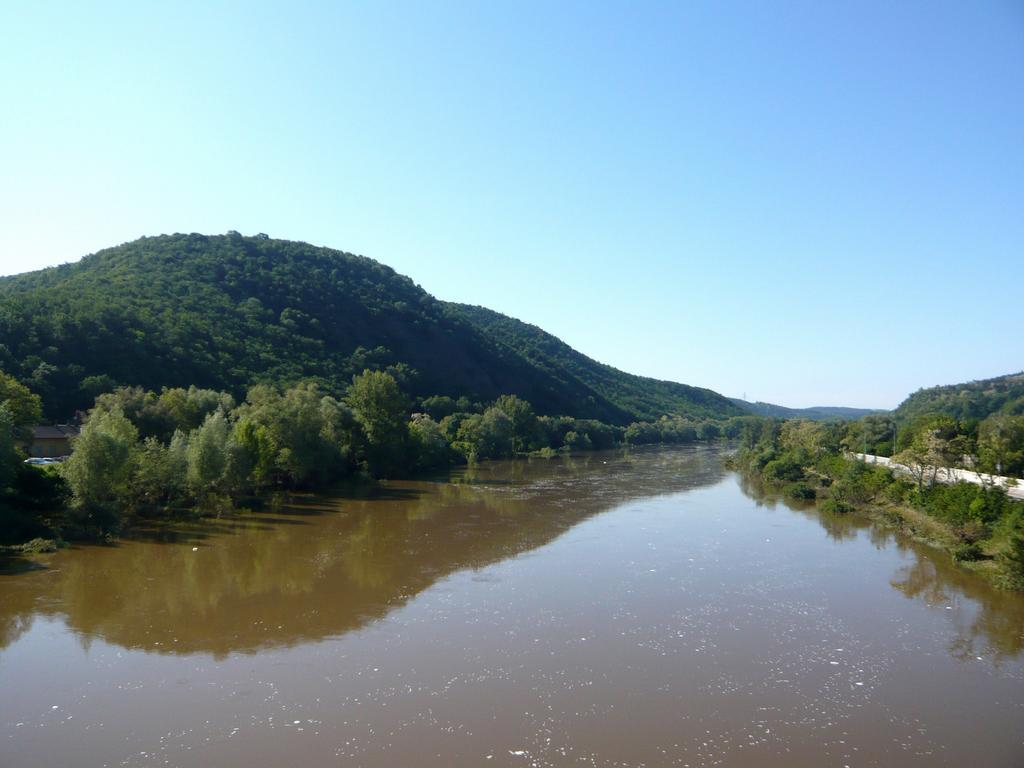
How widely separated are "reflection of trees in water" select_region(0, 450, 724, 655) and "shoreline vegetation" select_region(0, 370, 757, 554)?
2.04 metres

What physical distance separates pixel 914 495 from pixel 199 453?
33451 millimetres

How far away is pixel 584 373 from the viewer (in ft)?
452

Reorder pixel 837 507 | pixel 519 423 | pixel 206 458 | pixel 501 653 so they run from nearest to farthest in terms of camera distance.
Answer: pixel 501 653 → pixel 206 458 → pixel 837 507 → pixel 519 423

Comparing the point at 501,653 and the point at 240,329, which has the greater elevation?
the point at 240,329

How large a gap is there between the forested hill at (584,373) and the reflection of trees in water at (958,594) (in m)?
79.8

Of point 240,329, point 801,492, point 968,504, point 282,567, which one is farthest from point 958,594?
point 240,329

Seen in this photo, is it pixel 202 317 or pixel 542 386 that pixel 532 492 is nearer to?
pixel 202 317

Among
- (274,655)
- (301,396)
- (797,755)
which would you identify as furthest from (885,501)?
(301,396)

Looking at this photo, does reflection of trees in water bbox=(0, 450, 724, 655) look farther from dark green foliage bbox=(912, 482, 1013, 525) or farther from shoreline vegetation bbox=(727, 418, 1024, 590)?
dark green foliage bbox=(912, 482, 1013, 525)

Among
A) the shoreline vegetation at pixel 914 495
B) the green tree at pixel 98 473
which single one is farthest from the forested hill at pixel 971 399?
the green tree at pixel 98 473

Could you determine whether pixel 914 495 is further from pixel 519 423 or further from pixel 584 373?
pixel 584 373

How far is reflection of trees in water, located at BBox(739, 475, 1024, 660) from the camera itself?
54.4ft

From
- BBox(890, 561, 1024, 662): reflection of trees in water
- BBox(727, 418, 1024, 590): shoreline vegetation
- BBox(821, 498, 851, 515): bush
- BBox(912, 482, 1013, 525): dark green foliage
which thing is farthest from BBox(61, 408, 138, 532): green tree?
BBox(821, 498, 851, 515): bush

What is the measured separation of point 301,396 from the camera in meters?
44.8
